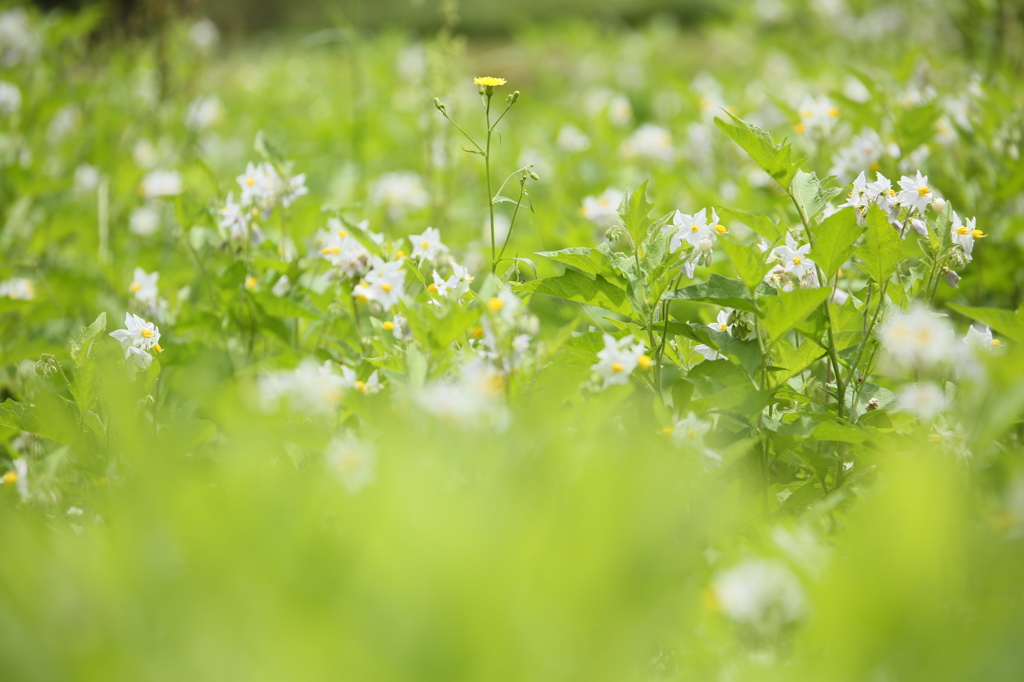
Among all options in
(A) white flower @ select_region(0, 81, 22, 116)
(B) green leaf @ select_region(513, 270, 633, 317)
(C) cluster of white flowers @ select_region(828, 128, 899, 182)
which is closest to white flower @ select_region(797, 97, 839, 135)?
(C) cluster of white flowers @ select_region(828, 128, 899, 182)

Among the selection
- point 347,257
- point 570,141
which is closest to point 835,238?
point 347,257

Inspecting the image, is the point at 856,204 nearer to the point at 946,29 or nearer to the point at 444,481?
the point at 444,481

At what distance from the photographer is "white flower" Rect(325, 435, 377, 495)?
101 centimetres

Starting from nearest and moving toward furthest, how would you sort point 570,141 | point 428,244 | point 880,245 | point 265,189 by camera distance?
point 880,245, point 428,244, point 265,189, point 570,141

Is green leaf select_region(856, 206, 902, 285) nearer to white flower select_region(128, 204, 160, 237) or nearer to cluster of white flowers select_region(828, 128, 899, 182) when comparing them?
cluster of white flowers select_region(828, 128, 899, 182)

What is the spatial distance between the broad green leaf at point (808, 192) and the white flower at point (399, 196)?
208 cm

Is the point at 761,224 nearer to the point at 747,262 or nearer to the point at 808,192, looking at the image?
the point at 808,192

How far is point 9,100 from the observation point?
11.4 feet

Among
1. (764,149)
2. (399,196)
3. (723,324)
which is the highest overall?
(764,149)

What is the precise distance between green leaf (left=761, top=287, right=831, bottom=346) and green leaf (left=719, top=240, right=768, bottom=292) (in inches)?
1.7

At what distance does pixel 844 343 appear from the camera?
1534 mm

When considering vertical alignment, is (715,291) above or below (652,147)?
above

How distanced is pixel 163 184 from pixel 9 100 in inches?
35.9

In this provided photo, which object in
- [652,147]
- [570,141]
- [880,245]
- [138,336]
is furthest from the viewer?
[570,141]
